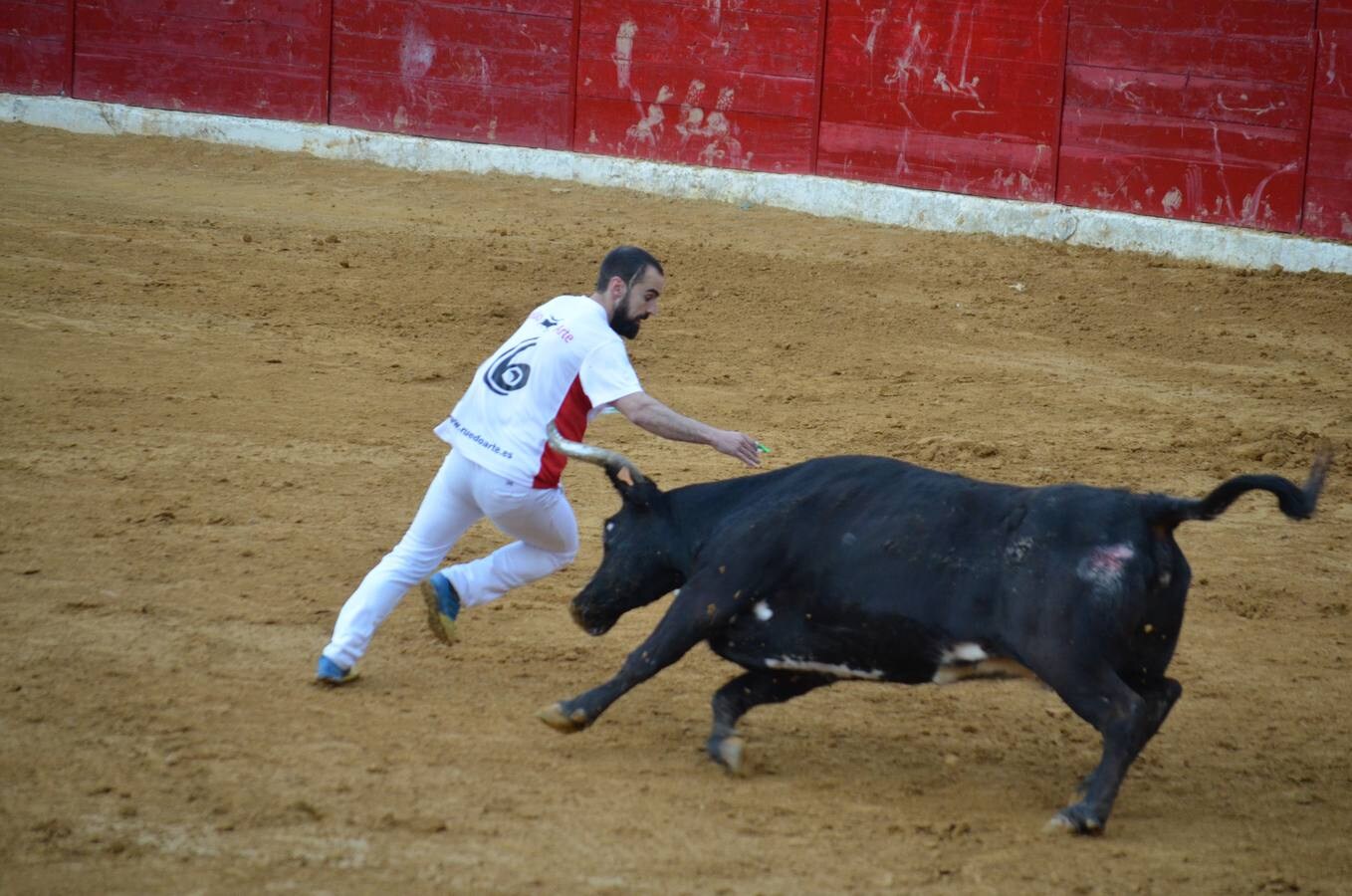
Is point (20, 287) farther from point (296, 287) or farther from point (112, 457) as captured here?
point (112, 457)

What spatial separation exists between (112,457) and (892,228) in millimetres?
7342

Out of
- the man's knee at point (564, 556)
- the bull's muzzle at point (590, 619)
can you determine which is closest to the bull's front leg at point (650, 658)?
the bull's muzzle at point (590, 619)

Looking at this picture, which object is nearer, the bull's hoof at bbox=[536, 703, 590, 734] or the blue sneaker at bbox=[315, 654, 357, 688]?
the bull's hoof at bbox=[536, 703, 590, 734]

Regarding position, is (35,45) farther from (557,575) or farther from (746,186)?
(557,575)

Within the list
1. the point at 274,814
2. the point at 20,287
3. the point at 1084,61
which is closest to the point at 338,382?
the point at 20,287

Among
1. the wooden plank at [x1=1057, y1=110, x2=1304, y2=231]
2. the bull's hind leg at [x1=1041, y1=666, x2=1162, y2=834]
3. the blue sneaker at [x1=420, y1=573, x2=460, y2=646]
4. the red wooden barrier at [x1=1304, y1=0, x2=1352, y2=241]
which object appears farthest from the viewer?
the wooden plank at [x1=1057, y1=110, x2=1304, y2=231]

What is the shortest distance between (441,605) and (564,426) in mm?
771

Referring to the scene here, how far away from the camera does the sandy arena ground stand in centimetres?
446

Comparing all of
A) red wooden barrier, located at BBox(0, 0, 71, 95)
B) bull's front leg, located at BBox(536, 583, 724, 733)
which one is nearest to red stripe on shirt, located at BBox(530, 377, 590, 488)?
bull's front leg, located at BBox(536, 583, 724, 733)

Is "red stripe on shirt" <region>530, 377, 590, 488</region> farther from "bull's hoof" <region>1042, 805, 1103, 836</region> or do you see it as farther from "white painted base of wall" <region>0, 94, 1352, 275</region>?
"white painted base of wall" <region>0, 94, 1352, 275</region>

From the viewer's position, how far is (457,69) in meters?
15.7

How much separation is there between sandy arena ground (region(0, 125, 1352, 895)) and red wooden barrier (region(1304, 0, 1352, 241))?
700 millimetres

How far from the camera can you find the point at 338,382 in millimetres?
9734

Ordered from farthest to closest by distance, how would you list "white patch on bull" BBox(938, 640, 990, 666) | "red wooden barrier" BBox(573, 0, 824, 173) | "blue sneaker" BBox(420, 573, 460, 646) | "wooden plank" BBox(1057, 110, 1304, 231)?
"red wooden barrier" BBox(573, 0, 824, 173) < "wooden plank" BBox(1057, 110, 1304, 231) < "blue sneaker" BBox(420, 573, 460, 646) < "white patch on bull" BBox(938, 640, 990, 666)
